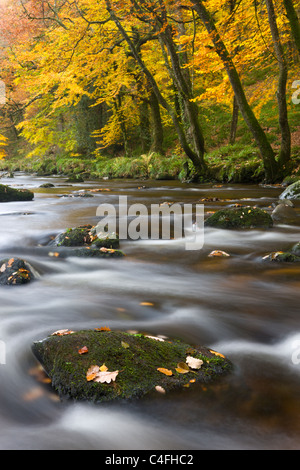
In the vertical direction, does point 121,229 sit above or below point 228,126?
below

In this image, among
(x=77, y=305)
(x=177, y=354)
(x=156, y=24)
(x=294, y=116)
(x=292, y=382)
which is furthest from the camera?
(x=294, y=116)

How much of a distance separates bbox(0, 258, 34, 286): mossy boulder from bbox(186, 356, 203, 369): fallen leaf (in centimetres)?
226

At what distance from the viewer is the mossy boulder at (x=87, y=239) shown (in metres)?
5.00

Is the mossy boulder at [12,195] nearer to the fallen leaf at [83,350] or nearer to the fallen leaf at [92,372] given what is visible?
the fallen leaf at [83,350]

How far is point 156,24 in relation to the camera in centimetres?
1066

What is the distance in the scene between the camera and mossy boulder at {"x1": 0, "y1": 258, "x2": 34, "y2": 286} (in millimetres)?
3686

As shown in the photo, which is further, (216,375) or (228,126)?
(228,126)

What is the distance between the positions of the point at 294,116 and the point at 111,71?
31.4 feet

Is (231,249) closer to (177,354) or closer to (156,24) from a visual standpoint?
(177,354)

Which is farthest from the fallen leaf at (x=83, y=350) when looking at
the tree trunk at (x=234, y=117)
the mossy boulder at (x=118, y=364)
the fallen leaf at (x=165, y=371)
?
the tree trunk at (x=234, y=117)

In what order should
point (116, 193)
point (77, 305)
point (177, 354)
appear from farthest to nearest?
point (116, 193) → point (77, 305) → point (177, 354)

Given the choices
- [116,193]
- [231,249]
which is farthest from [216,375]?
[116,193]

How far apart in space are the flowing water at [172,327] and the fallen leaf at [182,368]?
0.12m

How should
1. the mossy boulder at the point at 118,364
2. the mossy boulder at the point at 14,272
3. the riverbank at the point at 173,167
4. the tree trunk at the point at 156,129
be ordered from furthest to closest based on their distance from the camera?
the tree trunk at the point at 156,129 < the riverbank at the point at 173,167 < the mossy boulder at the point at 14,272 < the mossy boulder at the point at 118,364
